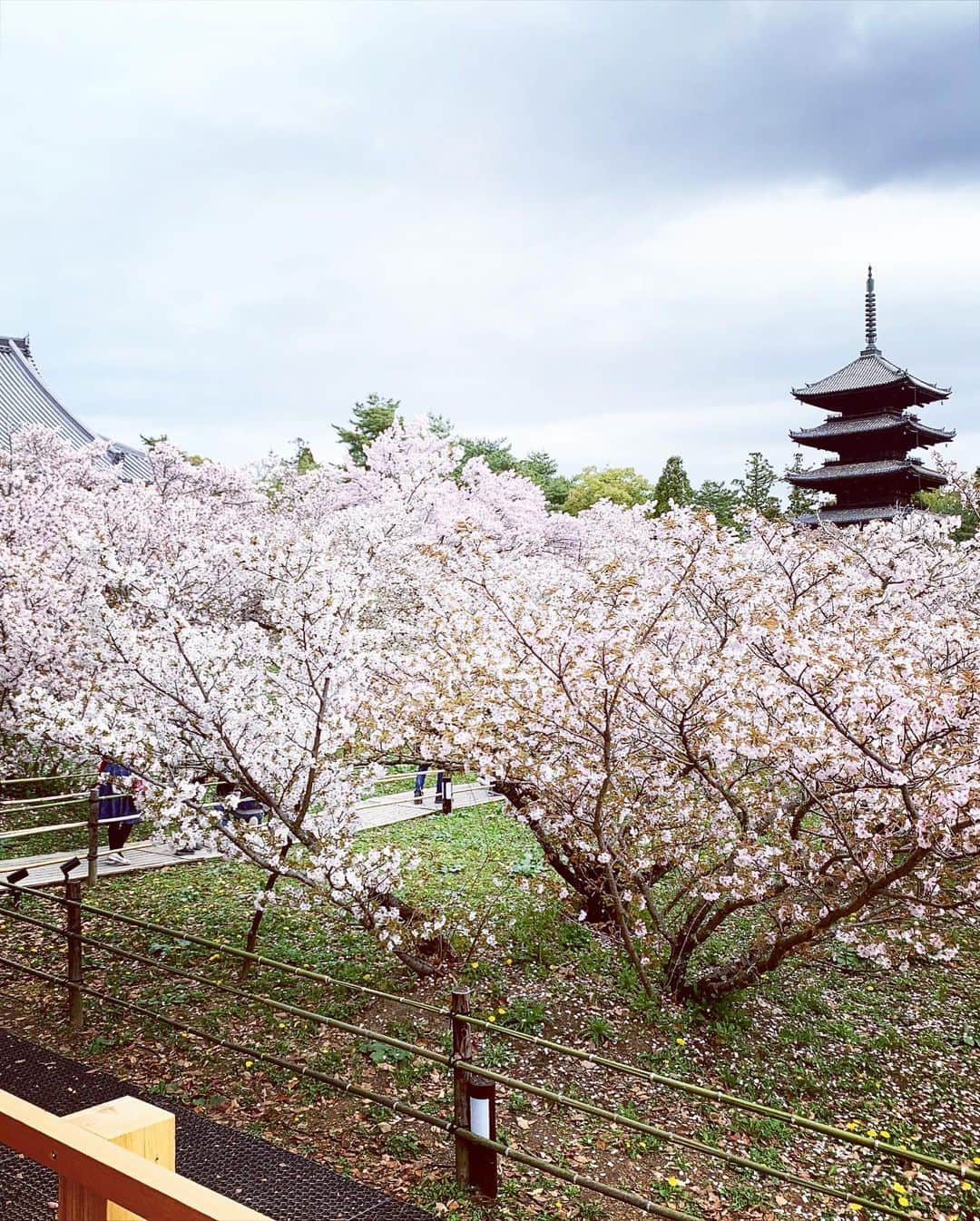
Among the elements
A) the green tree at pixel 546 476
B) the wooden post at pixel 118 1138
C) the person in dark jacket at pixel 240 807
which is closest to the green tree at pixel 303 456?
the green tree at pixel 546 476

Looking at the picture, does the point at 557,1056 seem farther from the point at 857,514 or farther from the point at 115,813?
the point at 857,514

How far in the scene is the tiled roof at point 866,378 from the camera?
1109 inches

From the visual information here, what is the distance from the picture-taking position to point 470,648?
6.41m

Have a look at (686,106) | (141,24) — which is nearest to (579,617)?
(686,106)

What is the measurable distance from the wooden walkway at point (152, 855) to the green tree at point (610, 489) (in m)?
24.0

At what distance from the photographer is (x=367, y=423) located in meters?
36.5

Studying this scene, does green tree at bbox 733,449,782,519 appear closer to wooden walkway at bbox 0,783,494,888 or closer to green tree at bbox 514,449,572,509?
green tree at bbox 514,449,572,509

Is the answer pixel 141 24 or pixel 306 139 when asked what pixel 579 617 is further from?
pixel 306 139

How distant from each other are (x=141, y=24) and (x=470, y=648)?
636cm

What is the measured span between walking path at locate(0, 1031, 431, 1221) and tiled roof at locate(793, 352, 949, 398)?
29.0 m

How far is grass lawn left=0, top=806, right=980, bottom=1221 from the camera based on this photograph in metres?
4.84

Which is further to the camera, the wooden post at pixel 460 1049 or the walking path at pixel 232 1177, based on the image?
the wooden post at pixel 460 1049

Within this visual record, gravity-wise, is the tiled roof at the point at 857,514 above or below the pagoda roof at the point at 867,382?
below

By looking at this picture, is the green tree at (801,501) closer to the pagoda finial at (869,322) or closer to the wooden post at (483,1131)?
the pagoda finial at (869,322)
